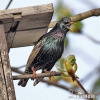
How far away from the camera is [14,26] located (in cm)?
378

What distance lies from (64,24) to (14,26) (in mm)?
907

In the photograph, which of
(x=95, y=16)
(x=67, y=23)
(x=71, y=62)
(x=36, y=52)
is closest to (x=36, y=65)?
(x=36, y=52)

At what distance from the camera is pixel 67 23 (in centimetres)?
437

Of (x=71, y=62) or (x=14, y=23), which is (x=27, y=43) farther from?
(x=71, y=62)

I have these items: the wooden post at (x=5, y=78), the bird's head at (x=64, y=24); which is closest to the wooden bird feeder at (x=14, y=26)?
the wooden post at (x=5, y=78)

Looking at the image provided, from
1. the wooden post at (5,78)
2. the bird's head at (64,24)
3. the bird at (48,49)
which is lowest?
the bird at (48,49)

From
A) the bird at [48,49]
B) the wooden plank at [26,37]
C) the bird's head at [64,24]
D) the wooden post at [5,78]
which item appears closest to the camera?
the wooden post at [5,78]

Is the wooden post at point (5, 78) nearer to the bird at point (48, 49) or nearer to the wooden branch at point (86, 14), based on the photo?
the bird at point (48, 49)

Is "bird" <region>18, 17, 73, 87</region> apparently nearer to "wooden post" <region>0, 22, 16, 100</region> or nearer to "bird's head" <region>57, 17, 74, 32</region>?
"bird's head" <region>57, 17, 74, 32</region>

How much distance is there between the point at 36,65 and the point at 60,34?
0.50 meters

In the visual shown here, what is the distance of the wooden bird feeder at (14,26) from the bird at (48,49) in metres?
0.39

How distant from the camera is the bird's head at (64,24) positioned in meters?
4.23

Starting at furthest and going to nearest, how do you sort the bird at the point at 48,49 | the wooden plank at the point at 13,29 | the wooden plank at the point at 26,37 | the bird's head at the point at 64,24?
the bird at the point at 48,49 → the bird's head at the point at 64,24 → the wooden plank at the point at 26,37 → the wooden plank at the point at 13,29

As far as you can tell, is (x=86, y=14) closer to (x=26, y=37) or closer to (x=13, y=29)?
(x=26, y=37)
